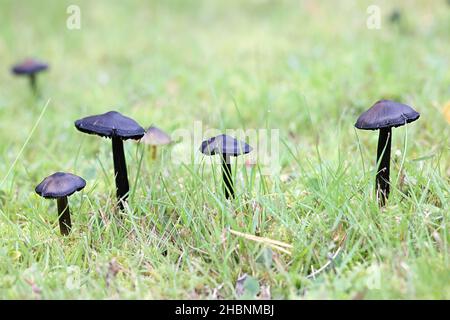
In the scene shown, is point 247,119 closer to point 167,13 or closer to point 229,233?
point 229,233

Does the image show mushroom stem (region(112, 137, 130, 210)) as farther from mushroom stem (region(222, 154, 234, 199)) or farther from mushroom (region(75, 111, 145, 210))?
mushroom stem (region(222, 154, 234, 199))

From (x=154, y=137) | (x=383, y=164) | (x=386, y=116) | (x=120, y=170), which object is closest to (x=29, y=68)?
(x=154, y=137)

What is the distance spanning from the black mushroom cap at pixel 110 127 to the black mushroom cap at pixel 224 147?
0.37m

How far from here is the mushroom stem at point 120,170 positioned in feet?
10.3

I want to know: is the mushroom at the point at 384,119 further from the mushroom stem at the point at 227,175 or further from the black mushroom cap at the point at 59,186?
the black mushroom cap at the point at 59,186

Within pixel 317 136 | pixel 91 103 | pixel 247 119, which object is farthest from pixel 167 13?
pixel 317 136

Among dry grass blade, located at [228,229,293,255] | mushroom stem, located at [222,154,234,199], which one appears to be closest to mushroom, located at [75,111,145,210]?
mushroom stem, located at [222,154,234,199]

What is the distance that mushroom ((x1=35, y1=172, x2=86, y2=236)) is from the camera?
9.48 ft

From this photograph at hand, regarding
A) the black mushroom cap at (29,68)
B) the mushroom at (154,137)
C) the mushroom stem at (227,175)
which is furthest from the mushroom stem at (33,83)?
the mushroom stem at (227,175)

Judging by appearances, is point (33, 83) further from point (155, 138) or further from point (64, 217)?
point (64, 217)

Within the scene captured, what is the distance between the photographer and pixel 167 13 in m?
8.49

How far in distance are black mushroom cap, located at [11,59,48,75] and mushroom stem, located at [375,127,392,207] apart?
4065mm

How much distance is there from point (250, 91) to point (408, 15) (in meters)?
3.20
